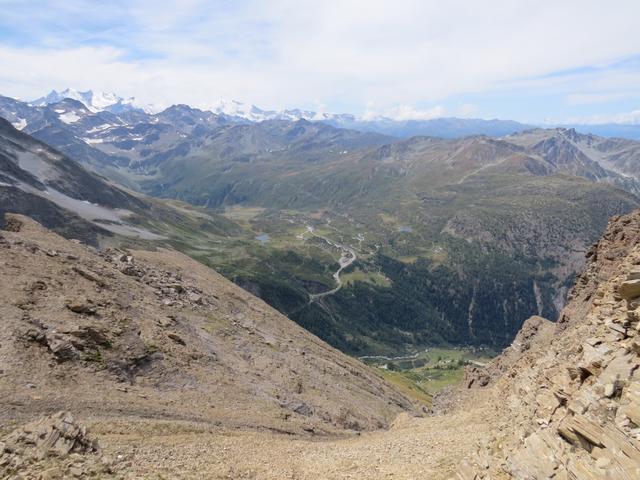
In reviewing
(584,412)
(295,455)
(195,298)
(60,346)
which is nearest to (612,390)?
(584,412)

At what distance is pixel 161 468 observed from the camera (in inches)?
1245

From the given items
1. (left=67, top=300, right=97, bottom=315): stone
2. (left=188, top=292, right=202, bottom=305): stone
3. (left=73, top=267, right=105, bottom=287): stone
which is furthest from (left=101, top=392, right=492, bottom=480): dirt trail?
(left=188, top=292, right=202, bottom=305): stone

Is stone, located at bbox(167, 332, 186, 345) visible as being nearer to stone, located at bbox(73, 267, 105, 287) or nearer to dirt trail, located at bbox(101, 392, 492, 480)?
stone, located at bbox(73, 267, 105, 287)

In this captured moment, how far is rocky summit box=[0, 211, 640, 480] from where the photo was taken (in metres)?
24.6

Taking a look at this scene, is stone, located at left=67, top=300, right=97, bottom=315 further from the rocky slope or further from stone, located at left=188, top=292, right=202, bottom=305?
stone, located at left=188, top=292, right=202, bottom=305

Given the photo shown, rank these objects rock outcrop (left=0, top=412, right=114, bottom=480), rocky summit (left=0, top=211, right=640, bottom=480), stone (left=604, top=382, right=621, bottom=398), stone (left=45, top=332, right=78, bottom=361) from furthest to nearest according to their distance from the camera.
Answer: stone (left=45, top=332, right=78, bottom=361) → rock outcrop (left=0, top=412, right=114, bottom=480) → rocky summit (left=0, top=211, right=640, bottom=480) → stone (left=604, top=382, right=621, bottom=398)

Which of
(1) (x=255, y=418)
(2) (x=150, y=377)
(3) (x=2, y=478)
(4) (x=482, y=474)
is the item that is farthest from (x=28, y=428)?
(4) (x=482, y=474)

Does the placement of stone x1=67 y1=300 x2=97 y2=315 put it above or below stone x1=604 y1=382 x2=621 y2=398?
below

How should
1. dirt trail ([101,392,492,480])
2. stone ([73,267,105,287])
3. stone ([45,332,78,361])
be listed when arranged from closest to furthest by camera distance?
dirt trail ([101,392,492,480])
stone ([45,332,78,361])
stone ([73,267,105,287])

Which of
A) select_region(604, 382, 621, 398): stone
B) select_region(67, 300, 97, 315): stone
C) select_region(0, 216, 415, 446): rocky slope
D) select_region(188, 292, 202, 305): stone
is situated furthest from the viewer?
select_region(188, 292, 202, 305): stone

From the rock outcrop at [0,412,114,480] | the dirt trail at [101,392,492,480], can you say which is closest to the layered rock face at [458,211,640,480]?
the dirt trail at [101,392,492,480]

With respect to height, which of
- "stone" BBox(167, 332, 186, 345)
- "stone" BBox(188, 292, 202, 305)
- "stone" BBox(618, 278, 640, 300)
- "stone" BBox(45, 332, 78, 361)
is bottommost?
"stone" BBox(188, 292, 202, 305)

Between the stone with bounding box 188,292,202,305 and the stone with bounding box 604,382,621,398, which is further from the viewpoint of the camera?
the stone with bounding box 188,292,202,305

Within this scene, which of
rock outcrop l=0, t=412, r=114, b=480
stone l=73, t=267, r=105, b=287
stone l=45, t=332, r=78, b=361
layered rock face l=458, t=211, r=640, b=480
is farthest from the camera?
stone l=73, t=267, r=105, b=287
